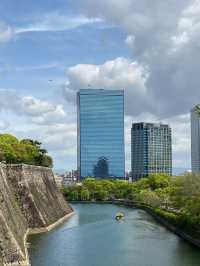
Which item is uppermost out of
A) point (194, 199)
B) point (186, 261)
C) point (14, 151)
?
point (14, 151)

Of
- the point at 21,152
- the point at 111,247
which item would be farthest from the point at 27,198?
the point at 21,152

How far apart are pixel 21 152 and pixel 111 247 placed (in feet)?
164

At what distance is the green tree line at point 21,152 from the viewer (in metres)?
98.2

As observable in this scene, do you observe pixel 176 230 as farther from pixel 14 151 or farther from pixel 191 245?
pixel 14 151

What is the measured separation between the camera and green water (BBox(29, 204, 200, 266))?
159 ft

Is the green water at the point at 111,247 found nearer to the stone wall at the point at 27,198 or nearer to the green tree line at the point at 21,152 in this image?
the stone wall at the point at 27,198

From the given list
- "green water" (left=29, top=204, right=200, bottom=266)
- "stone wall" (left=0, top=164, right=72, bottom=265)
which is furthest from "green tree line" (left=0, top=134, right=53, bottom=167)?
"green water" (left=29, top=204, right=200, bottom=266)

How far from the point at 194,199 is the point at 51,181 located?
1701 inches

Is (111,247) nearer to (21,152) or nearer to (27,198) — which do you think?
(27,198)

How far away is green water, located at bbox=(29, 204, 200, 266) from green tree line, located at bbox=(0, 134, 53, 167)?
2101cm

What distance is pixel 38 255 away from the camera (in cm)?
Result: 5009

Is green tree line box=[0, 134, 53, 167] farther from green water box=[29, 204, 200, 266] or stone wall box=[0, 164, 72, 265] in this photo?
green water box=[29, 204, 200, 266]

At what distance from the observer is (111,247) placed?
5797cm

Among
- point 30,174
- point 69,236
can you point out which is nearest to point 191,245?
point 69,236
